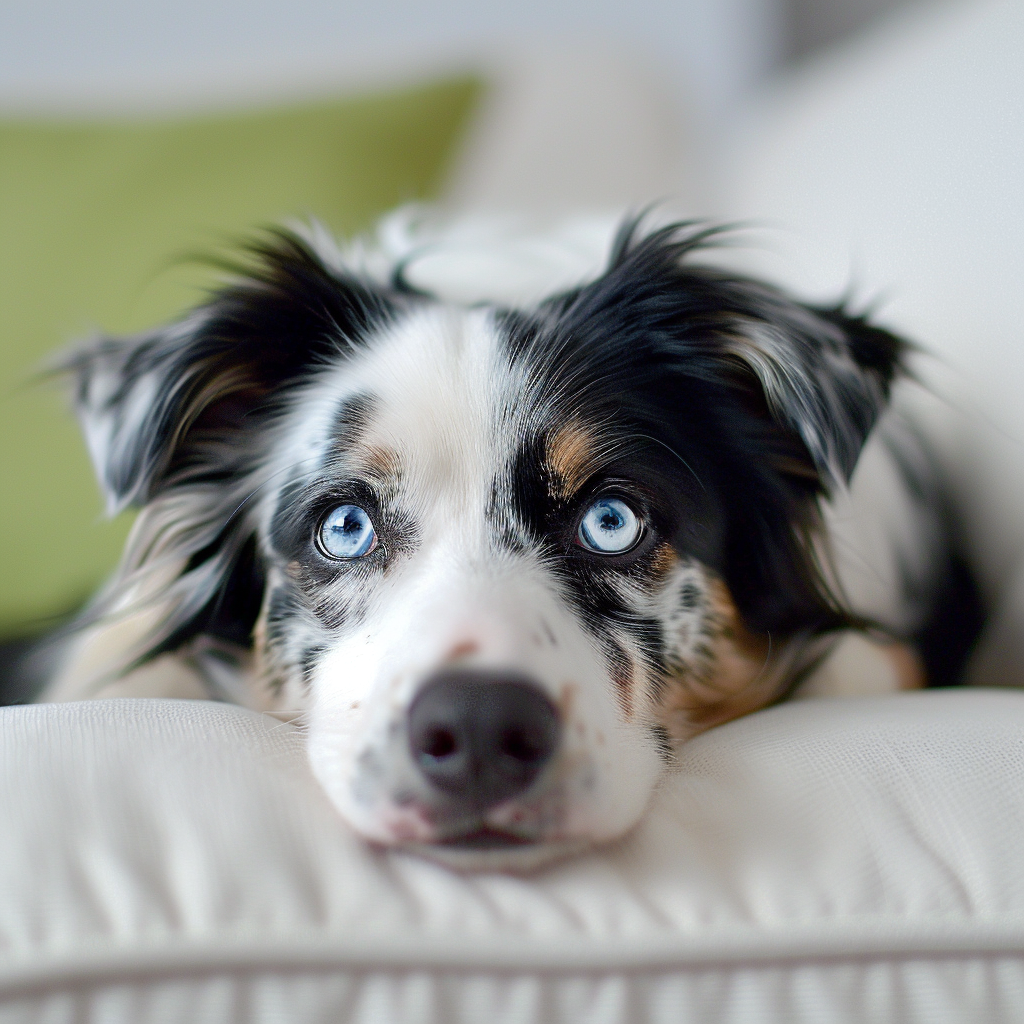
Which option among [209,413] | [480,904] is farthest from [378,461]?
[480,904]

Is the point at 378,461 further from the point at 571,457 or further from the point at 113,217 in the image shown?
the point at 113,217

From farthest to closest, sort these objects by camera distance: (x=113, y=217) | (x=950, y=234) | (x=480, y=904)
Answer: (x=113, y=217)
(x=950, y=234)
(x=480, y=904)

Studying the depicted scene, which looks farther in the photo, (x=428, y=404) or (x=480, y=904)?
(x=428, y=404)

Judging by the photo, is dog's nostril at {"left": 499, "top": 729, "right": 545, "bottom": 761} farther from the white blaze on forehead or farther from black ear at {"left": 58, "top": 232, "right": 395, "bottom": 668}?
black ear at {"left": 58, "top": 232, "right": 395, "bottom": 668}

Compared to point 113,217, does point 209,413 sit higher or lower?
lower

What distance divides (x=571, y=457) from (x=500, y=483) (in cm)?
9

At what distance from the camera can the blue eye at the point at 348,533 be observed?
110 centimetres

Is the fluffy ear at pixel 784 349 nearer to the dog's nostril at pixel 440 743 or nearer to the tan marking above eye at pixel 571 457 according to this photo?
the tan marking above eye at pixel 571 457

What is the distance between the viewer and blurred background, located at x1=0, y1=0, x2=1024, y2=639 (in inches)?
57.8

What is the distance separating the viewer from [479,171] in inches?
92.1

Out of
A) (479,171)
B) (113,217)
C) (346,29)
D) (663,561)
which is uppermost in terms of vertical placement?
(346,29)

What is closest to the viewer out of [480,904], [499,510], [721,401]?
[480,904]

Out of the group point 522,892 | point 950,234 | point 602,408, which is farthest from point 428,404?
point 950,234

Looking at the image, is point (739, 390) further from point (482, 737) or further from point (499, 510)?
point (482, 737)
